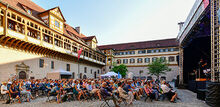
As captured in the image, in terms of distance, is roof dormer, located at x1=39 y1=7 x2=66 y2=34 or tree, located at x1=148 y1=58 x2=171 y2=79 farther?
tree, located at x1=148 y1=58 x2=171 y2=79

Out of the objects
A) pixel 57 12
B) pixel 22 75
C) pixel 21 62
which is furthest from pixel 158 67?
pixel 21 62

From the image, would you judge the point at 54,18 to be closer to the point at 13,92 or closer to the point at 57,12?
the point at 57,12

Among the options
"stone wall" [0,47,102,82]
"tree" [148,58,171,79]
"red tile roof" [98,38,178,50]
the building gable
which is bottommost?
"tree" [148,58,171,79]

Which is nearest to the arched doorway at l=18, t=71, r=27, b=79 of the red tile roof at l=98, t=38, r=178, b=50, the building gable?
the building gable

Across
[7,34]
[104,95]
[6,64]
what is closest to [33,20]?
[7,34]

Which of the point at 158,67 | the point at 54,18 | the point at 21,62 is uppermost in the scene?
the point at 54,18

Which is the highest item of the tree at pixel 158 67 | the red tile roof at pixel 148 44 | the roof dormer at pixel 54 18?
the roof dormer at pixel 54 18

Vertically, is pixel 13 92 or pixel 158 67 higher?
pixel 13 92

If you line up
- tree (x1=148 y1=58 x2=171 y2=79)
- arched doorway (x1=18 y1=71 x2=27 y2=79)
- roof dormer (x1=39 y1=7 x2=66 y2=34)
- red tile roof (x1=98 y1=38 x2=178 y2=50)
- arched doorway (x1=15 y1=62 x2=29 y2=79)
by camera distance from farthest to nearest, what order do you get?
1. red tile roof (x1=98 y1=38 x2=178 y2=50)
2. tree (x1=148 y1=58 x2=171 y2=79)
3. roof dormer (x1=39 y1=7 x2=66 y2=34)
4. arched doorway (x1=18 y1=71 x2=27 y2=79)
5. arched doorway (x1=15 y1=62 x2=29 y2=79)

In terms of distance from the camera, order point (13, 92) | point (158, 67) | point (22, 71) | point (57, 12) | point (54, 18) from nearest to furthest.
A: 1. point (13, 92)
2. point (22, 71)
3. point (54, 18)
4. point (57, 12)
5. point (158, 67)

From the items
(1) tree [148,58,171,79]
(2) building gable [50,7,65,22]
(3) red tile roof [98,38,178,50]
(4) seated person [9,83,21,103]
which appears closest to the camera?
(4) seated person [9,83,21,103]

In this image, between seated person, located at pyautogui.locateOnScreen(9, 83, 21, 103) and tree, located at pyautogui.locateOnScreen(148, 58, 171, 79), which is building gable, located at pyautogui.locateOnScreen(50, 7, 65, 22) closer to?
seated person, located at pyautogui.locateOnScreen(9, 83, 21, 103)

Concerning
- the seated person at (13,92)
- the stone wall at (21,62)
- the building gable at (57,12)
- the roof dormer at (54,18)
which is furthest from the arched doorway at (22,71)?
the seated person at (13,92)

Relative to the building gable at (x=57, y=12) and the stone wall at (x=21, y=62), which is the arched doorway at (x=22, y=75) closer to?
the stone wall at (x=21, y=62)
